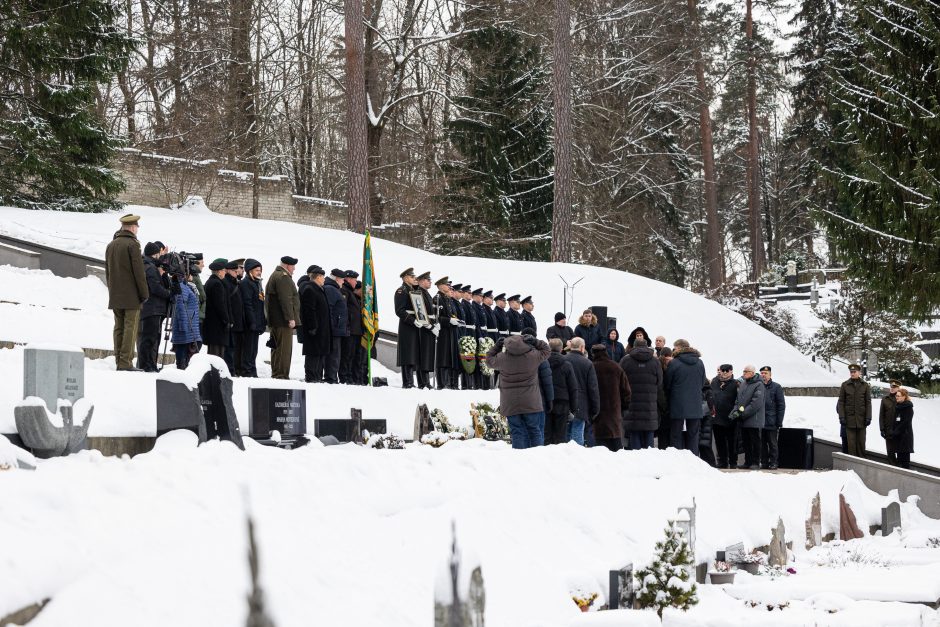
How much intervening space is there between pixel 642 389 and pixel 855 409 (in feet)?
14.1

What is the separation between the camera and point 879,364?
2698 cm

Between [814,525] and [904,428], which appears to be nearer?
[814,525]

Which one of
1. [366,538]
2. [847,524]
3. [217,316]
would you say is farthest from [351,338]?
[366,538]

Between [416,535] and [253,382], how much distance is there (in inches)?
209

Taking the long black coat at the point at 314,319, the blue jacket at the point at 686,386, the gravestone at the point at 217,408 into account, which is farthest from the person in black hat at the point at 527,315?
the gravestone at the point at 217,408

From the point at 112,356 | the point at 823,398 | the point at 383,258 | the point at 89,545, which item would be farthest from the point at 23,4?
the point at 89,545

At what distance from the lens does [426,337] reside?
15719mm

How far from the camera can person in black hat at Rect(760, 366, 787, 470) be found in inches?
646

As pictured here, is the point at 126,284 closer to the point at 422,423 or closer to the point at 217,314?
the point at 217,314

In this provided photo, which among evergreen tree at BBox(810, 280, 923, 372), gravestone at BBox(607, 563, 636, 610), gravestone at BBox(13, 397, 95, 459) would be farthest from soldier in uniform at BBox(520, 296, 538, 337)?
gravestone at BBox(13, 397, 95, 459)

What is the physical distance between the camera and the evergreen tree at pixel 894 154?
20.1 meters

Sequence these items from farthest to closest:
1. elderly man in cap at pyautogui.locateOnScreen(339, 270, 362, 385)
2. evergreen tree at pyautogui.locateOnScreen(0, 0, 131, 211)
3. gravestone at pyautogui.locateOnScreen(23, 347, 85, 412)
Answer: evergreen tree at pyautogui.locateOnScreen(0, 0, 131, 211), elderly man in cap at pyautogui.locateOnScreen(339, 270, 362, 385), gravestone at pyautogui.locateOnScreen(23, 347, 85, 412)

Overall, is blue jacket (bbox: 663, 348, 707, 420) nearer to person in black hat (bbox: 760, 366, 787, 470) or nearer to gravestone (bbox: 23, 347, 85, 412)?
person in black hat (bbox: 760, 366, 787, 470)

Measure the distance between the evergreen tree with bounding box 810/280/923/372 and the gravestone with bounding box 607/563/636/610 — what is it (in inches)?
775
